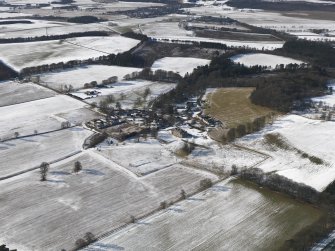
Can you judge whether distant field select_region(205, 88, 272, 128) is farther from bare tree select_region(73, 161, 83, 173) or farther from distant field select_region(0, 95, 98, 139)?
bare tree select_region(73, 161, 83, 173)

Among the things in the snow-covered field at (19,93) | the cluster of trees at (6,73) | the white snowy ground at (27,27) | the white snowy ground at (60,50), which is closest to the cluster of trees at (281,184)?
the snow-covered field at (19,93)

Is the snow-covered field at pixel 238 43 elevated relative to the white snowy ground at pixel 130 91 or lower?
elevated

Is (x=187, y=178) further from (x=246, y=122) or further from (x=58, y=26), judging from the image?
(x=58, y=26)

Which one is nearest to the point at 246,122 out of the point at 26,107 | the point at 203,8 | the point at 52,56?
the point at 26,107

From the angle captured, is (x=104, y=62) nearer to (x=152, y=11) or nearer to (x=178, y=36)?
(x=178, y=36)

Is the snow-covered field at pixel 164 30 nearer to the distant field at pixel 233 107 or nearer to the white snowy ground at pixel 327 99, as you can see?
the distant field at pixel 233 107

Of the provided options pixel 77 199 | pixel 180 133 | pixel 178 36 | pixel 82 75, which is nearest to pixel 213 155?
pixel 180 133
